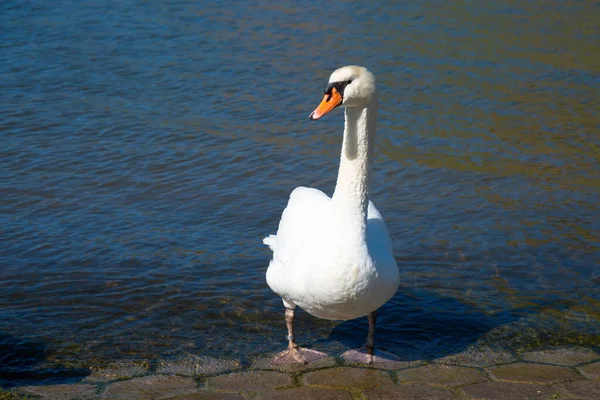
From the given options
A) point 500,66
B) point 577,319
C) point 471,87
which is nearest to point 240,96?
point 471,87

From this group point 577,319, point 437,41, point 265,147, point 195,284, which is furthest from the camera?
point 437,41

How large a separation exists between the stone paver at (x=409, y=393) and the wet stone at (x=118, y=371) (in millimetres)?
1359

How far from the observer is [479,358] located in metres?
5.30

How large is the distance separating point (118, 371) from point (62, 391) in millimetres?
420

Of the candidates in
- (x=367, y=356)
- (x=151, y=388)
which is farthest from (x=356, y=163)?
(x=151, y=388)

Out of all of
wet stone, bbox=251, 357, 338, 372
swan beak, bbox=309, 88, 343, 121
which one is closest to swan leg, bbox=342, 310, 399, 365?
wet stone, bbox=251, 357, 338, 372

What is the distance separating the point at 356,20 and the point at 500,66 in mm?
3628

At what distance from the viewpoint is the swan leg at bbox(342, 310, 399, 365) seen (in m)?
5.32

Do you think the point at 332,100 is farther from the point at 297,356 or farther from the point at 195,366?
the point at 195,366

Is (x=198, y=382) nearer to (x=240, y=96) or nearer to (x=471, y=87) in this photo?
(x=240, y=96)

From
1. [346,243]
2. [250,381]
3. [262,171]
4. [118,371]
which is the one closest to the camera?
[346,243]

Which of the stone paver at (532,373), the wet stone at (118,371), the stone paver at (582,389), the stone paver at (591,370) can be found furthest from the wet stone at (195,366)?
the stone paver at (591,370)

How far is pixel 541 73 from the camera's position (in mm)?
12641

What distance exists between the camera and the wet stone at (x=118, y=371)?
500 cm
